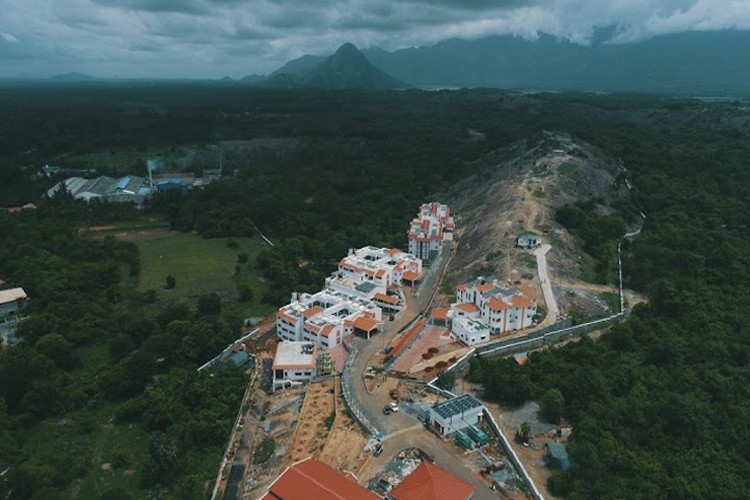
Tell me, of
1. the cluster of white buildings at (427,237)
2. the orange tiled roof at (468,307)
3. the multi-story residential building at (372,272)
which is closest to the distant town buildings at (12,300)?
the multi-story residential building at (372,272)

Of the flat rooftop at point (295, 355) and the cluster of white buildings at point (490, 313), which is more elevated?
the cluster of white buildings at point (490, 313)

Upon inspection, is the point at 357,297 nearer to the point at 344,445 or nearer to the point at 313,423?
the point at 313,423

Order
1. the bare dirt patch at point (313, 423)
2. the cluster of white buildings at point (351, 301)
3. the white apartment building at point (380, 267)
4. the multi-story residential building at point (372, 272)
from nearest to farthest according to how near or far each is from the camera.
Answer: the bare dirt patch at point (313, 423) → the cluster of white buildings at point (351, 301) → the multi-story residential building at point (372, 272) → the white apartment building at point (380, 267)

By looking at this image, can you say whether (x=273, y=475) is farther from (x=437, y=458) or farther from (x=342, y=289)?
(x=342, y=289)

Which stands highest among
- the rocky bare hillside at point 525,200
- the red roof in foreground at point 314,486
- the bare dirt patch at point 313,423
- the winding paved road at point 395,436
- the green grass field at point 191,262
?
the rocky bare hillside at point 525,200

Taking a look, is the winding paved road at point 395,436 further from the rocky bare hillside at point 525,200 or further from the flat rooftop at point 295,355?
the rocky bare hillside at point 525,200

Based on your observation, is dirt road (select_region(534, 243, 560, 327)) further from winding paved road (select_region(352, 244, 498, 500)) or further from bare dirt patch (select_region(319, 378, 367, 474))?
bare dirt patch (select_region(319, 378, 367, 474))

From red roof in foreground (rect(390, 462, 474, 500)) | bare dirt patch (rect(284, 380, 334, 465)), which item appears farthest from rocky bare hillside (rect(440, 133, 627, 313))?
red roof in foreground (rect(390, 462, 474, 500))

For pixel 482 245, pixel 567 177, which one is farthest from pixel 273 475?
pixel 567 177
